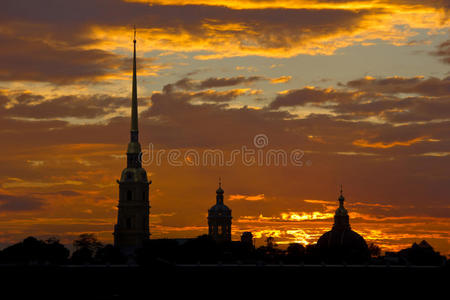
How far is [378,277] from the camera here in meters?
199

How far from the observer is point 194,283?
195 metres

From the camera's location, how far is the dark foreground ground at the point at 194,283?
187875 millimetres

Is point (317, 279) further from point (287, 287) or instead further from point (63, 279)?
point (63, 279)

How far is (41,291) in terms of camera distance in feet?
614

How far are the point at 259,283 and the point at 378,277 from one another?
61.8ft

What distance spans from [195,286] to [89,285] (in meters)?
16.1

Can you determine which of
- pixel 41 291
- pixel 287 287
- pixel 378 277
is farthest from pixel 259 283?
pixel 41 291

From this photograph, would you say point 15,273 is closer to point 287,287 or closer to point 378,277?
point 287,287

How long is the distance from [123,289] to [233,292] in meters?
16.6

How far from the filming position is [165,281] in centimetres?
19325

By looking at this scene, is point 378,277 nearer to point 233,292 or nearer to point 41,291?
point 233,292

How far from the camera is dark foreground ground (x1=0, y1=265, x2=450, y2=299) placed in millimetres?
187875

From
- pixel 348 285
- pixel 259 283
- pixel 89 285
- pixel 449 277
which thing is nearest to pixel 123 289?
pixel 89 285

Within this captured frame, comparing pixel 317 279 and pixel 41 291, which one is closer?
pixel 41 291
